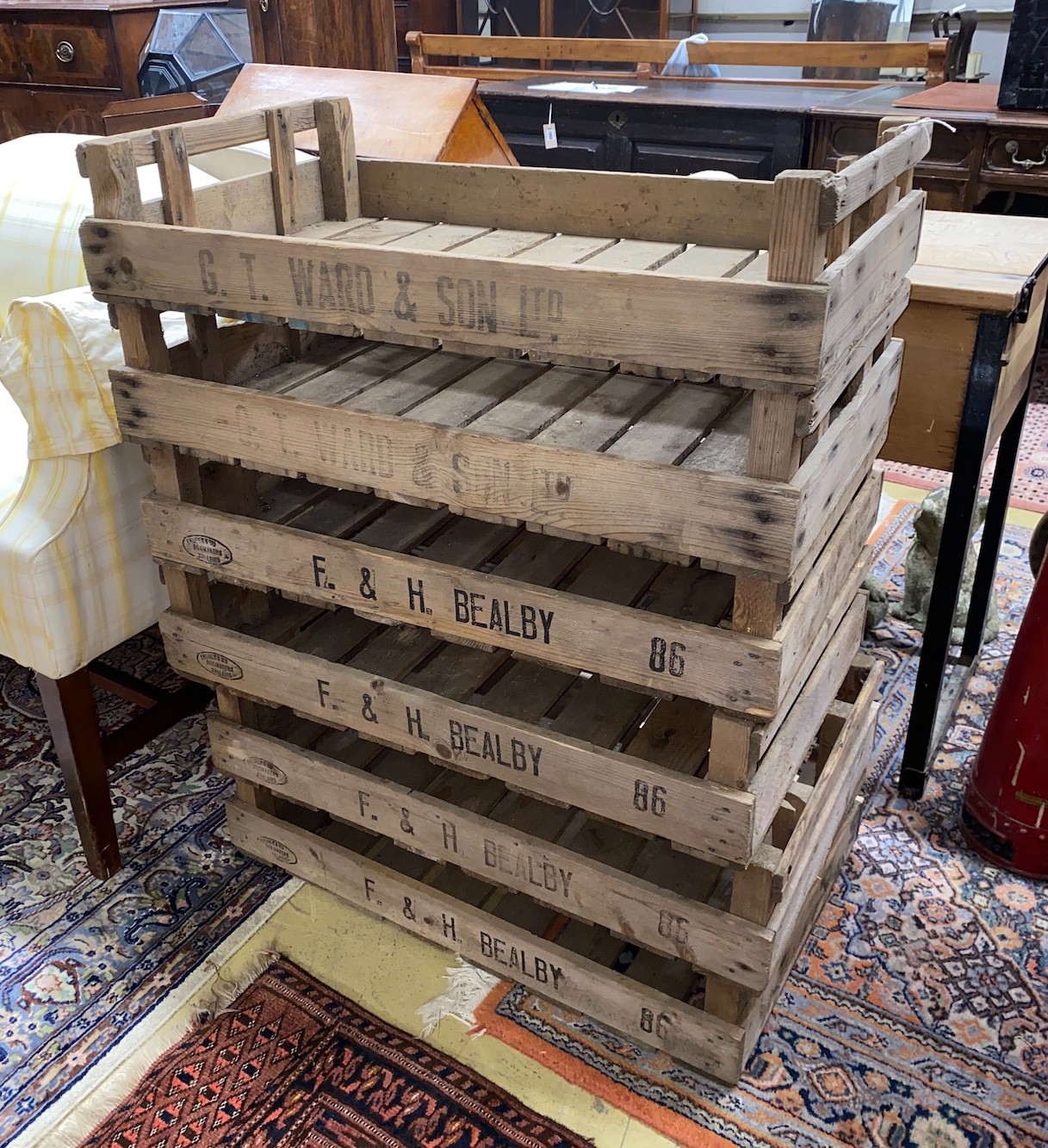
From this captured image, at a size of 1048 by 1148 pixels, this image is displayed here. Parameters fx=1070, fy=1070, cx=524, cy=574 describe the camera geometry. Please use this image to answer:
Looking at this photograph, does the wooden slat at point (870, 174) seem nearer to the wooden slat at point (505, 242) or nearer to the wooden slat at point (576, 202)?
the wooden slat at point (576, 202)

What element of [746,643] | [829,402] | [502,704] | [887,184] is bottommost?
[502,704]

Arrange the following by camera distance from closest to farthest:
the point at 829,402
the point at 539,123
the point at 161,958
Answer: the point at 829,402 → the point at 161,958 → the point at 539,123

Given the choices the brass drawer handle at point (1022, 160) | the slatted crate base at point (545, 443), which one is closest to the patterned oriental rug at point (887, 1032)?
the slatted crate base at point (545, 443)

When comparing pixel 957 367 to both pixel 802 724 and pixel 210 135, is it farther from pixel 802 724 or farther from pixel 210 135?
pixel 210 135

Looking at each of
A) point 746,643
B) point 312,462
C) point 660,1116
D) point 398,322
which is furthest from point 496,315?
point 660,1116

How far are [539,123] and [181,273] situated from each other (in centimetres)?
328

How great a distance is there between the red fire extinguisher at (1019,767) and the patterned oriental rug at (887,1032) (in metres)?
0.04

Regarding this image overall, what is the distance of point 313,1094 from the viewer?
138cm

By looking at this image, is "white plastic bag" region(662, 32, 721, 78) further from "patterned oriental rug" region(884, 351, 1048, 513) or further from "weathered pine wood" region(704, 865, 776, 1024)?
"weathered pine wood" region(704, 865, 776, 1024)

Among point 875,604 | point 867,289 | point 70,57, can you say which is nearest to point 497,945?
point 867,289

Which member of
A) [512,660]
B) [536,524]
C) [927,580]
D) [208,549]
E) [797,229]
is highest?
[797,229]

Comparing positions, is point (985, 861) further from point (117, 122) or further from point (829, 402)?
point (117, 122)

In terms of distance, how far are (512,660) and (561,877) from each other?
316 millimetres

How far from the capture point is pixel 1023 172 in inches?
131
